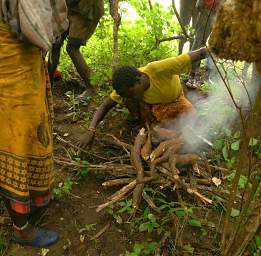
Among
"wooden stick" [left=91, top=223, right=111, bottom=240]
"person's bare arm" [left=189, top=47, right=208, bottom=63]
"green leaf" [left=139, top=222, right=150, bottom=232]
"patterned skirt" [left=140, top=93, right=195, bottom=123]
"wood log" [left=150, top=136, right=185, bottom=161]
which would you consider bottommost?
"wooden stick" [left=91, top=223, right=111, bottom=240]

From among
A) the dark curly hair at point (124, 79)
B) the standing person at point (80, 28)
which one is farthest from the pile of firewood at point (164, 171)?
the standing person at point (80, 28)

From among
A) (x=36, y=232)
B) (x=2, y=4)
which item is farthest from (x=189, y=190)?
(x=2, y=4)

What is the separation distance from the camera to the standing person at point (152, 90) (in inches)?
134

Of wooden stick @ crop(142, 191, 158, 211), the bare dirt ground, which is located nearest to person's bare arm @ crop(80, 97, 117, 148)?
the bare dirt ground

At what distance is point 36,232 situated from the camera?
2830 mm

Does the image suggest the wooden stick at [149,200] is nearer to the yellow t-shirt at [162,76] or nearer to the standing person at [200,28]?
the yellow t-shirt at [162,76]

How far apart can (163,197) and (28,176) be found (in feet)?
3.72

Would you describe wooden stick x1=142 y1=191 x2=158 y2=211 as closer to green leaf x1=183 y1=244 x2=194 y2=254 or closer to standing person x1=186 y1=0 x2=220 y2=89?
green leaf x1=183 y1=244 x2=194 y2=254

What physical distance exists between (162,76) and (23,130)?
1648 mm

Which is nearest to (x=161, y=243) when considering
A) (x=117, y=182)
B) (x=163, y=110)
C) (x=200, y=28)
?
(x=117, y=182)

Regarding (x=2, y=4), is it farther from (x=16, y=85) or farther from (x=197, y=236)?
(x=197, y=236)

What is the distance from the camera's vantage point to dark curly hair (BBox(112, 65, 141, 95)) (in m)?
3.33

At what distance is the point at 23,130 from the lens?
242cm

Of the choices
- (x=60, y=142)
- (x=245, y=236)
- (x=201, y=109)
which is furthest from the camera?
(x=201, y=109)
